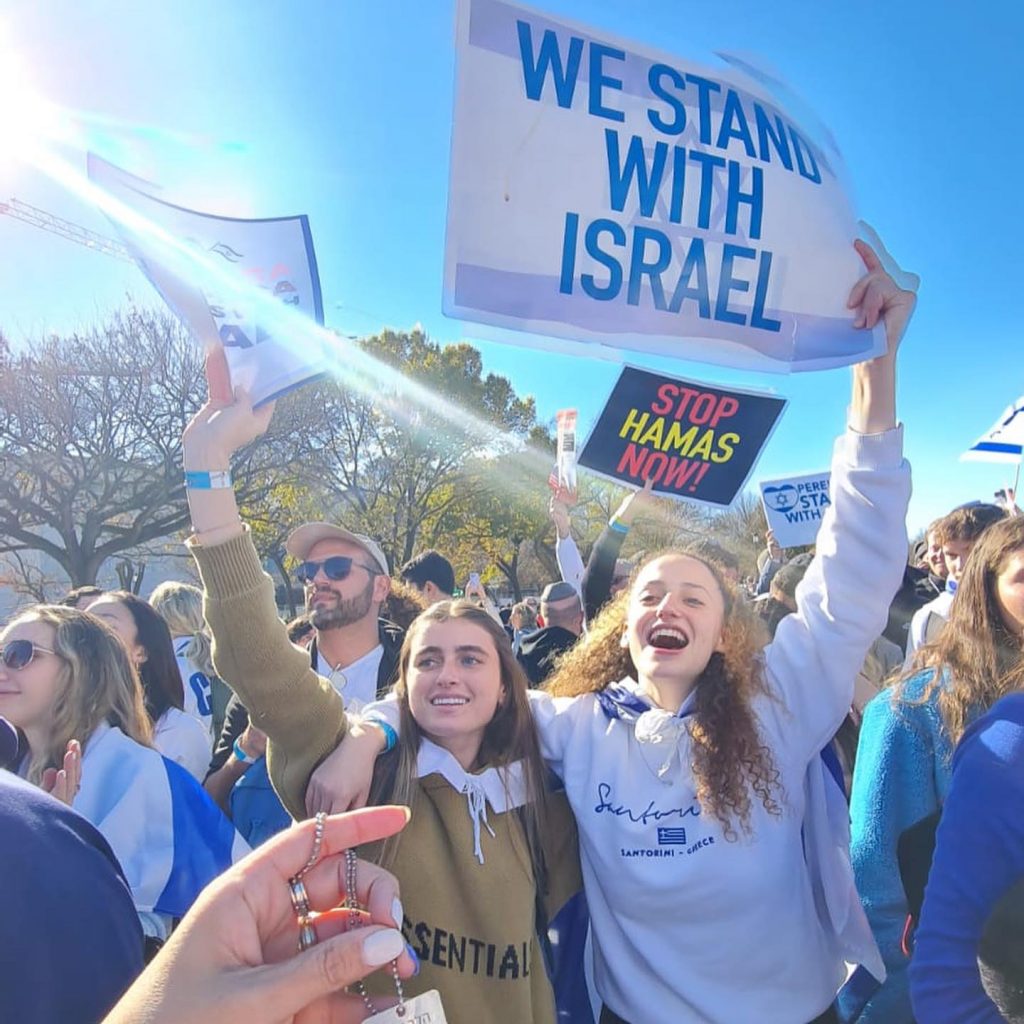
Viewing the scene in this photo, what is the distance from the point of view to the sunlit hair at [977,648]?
2.02m

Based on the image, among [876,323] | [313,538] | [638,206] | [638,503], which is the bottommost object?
[313,538]

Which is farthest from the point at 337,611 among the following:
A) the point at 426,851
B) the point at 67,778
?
the point at 426,851

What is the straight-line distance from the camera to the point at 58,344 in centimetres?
1634

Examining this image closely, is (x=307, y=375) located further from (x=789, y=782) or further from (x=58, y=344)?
(x=58, y=344)

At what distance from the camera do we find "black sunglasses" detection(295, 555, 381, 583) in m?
3.29

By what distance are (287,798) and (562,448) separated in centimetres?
279

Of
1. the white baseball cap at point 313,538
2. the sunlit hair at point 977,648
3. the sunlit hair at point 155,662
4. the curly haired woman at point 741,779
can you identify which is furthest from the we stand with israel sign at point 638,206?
the sunlit hair at point 155,662

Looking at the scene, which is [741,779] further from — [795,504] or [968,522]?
[795,504]

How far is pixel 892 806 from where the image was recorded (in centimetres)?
200

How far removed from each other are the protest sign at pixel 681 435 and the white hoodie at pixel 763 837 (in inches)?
49.8

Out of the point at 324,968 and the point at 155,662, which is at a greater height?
the point at 324,968

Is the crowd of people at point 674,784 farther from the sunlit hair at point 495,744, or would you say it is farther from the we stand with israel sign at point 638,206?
the we stand with israel sign at point 638,206

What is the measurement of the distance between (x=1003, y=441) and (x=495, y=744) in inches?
219

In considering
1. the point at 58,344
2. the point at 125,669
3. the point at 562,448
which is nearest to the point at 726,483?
the point at 562,448
